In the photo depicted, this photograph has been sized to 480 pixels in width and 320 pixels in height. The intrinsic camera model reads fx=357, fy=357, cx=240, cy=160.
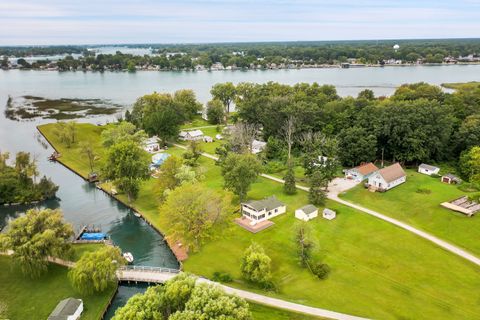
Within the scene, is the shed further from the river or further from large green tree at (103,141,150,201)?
large green tree at (103,141,150,201)

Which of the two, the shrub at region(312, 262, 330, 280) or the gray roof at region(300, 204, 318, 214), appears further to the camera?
the gray roof at region(300, 204, 318, 214)

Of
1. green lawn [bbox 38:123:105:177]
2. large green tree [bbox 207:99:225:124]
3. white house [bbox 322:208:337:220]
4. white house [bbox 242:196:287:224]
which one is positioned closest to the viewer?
white house [bbox 242:196:287:224]

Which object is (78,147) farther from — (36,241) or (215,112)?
(36,241)

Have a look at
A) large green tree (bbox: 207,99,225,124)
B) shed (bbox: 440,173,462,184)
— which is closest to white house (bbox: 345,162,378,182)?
shed (bbox: 440,173,462,184)

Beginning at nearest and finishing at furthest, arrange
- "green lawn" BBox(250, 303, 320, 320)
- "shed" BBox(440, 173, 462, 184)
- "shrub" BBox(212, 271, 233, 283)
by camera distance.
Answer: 1. "green lawn" BBox(250, 303, 320, 320)
2. "shrub" BBox(212, 271, 233, 283)
3. "shed" BBox(440, 173, 462, 184)

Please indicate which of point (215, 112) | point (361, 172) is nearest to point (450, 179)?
point (361, 172)

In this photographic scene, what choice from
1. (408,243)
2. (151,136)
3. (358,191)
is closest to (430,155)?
(358,191)

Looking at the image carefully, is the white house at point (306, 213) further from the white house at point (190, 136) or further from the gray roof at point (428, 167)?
the white house at point (190, 136)
